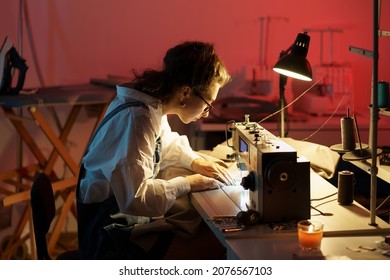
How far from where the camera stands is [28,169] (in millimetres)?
3500

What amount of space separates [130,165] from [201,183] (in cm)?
32

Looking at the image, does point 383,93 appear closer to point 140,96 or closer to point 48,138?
point 140,96

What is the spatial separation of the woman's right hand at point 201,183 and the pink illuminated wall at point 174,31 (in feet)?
4.72

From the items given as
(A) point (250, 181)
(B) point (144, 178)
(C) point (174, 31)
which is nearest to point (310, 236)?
(A) point (250, 181)

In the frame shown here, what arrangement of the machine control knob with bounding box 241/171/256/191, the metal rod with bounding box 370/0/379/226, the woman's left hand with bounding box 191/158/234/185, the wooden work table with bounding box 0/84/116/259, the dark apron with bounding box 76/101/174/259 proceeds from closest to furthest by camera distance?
the metal rod with bounding box 370/0/379/226
the machine control knob with bounding box 241/171/256/191
the dark apron with bounding box 76/101/174/259
the woman's left hand with bounding box 191/158/234/185
the wooden work table with bounding box 0/84/116/259

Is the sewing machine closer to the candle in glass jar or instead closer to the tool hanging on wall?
the candle in glass jar

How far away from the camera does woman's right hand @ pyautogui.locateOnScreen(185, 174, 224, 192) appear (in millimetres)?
2256

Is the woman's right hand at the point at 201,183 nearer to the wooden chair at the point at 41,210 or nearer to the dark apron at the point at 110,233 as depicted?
the dark apron at the point at 110,233

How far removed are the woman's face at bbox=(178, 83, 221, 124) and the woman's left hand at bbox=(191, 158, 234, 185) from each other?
24cm

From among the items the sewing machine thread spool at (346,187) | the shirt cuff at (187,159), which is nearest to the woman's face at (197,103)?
the shirt cuff at (187,159)

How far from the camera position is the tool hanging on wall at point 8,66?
3156 mm

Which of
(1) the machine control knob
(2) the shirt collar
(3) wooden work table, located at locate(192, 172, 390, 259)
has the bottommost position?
(3) wooden work table, located at locate(192, 172, 390, 259)

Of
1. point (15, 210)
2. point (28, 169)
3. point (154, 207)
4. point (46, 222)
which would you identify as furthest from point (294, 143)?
point (15, 210)

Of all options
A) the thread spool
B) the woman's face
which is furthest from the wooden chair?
the thread spool
